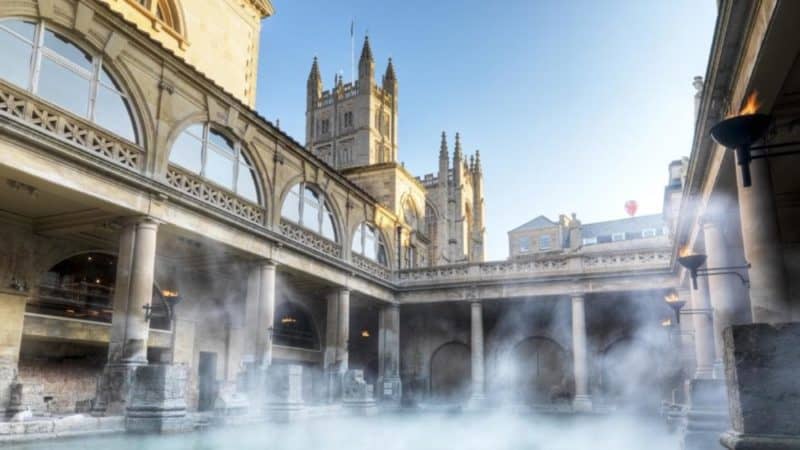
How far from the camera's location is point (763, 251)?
28.9 ft

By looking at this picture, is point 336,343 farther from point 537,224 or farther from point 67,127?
point 537,224

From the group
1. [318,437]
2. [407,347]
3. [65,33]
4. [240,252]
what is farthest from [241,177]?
[407,347]

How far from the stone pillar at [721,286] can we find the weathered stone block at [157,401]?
11220mm

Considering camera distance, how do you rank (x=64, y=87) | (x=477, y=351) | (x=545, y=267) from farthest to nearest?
(x=477, y=351), (x=545, y=267), (x=64, y=87)

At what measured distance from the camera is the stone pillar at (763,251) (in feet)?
27.9

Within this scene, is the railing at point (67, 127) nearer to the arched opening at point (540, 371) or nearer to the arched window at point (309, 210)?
the arched window at point (309, 210)

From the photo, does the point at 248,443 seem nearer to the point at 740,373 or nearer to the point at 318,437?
the point at 318,437

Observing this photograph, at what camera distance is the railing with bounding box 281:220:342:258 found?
69.0ft

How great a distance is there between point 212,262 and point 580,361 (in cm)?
1487

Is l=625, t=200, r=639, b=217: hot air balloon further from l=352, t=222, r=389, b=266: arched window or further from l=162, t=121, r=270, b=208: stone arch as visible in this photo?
l=162, t=121, r=270, b=208: stone arch

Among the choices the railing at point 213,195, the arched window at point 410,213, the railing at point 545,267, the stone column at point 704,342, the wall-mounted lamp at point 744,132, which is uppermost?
the arched window at point 410,213

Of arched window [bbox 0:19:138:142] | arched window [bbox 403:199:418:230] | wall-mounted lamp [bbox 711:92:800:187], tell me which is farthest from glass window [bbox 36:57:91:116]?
arched window [bbox 403:199:418:230]

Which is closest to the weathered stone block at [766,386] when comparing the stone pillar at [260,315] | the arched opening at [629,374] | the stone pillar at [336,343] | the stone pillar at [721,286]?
the stone pillar at [721,286]

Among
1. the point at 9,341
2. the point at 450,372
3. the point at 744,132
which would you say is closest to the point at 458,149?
the point at 450,372
